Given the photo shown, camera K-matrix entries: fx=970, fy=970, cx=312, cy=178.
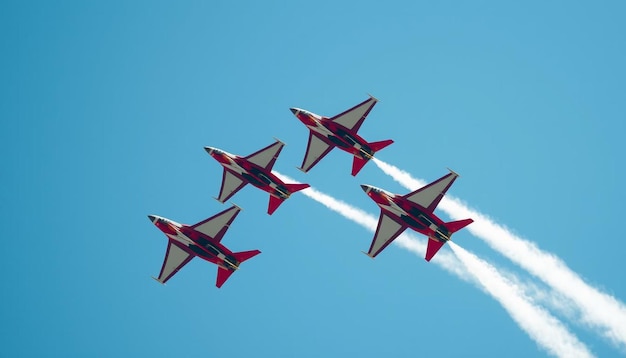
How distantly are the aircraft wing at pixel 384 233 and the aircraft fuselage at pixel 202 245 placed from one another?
1591 cm

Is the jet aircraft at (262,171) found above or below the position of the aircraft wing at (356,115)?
below

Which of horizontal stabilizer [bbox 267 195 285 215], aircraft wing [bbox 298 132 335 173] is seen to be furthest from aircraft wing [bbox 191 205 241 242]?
aircraft wing [bbox 298 132 335 173]

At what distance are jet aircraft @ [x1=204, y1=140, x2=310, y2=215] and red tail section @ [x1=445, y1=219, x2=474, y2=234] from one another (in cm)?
1703

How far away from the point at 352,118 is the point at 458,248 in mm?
19257

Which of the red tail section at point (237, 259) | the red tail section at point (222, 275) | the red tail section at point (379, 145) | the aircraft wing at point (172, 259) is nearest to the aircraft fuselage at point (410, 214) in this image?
the red tail section at point (379, 145)

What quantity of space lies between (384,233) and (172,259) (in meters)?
25.9

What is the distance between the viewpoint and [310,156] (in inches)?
4584

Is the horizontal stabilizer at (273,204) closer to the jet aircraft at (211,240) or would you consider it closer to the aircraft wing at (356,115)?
the jet aircraft at (211,240)

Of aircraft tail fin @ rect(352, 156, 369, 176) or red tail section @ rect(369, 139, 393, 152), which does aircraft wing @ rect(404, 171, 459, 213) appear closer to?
red tail section @ rect(369, 139, 393, 152)

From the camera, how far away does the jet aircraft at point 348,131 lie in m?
111

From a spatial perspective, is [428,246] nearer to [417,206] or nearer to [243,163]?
[417,206]

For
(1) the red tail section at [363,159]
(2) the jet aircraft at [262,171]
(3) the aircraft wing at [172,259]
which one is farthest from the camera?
(3) the aircraft wing at [172,259]

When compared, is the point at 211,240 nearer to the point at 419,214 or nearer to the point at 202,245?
the point at 202,245

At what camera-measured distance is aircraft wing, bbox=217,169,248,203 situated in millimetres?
117250
